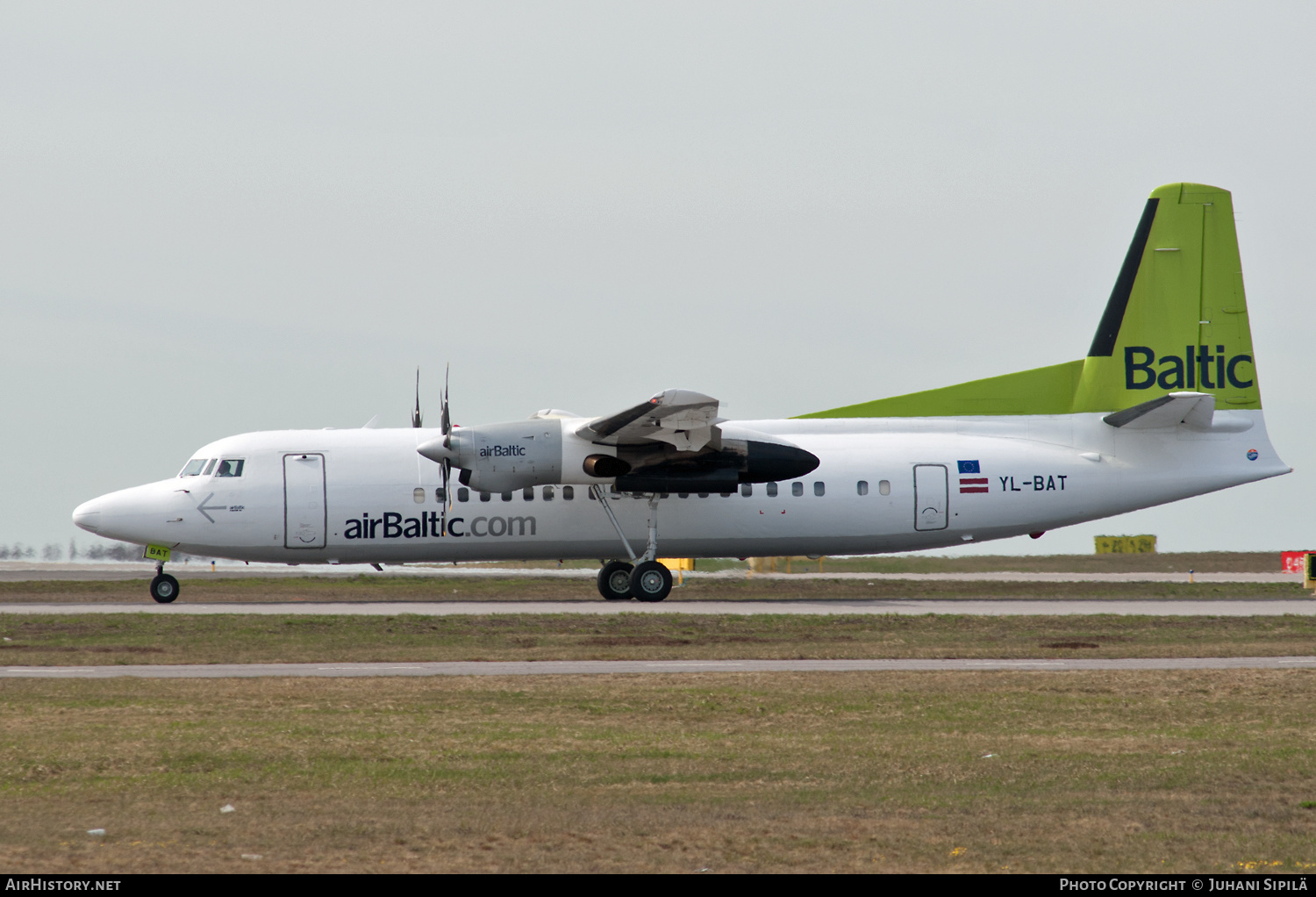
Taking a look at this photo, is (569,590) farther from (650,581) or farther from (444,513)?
(444,513)

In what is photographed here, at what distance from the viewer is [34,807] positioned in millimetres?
8852

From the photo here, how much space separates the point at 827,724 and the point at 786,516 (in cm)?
1560

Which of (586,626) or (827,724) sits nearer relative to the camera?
(827,724)

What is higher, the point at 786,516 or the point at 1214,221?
the point at 1214,221

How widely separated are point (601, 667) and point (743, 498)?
440 inches

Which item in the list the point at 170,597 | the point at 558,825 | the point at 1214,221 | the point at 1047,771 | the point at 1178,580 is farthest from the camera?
the point at 1178,580

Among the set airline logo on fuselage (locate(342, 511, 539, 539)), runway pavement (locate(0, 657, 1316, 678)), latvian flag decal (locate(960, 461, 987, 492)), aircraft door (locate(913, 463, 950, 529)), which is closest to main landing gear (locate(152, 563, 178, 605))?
airline logo on fuselage (locate(342, 511, 539, 539))

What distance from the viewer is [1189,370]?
98.2ft

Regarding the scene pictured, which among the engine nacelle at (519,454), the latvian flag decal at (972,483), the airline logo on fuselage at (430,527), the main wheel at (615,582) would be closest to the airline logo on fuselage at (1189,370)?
the latvian flag decal at (972,483)

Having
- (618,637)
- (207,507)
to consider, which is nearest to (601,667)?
(618,637)

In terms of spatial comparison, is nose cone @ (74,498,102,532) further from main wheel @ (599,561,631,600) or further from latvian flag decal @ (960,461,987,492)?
latvian flag decal @ (960,461,987,492)

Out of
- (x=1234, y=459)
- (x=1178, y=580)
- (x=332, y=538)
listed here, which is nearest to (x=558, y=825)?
(x=332, y=538)

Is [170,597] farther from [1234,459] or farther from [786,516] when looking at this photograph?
[1234,459]

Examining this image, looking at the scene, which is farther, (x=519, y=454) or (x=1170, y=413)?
(x=1170, y=413)
